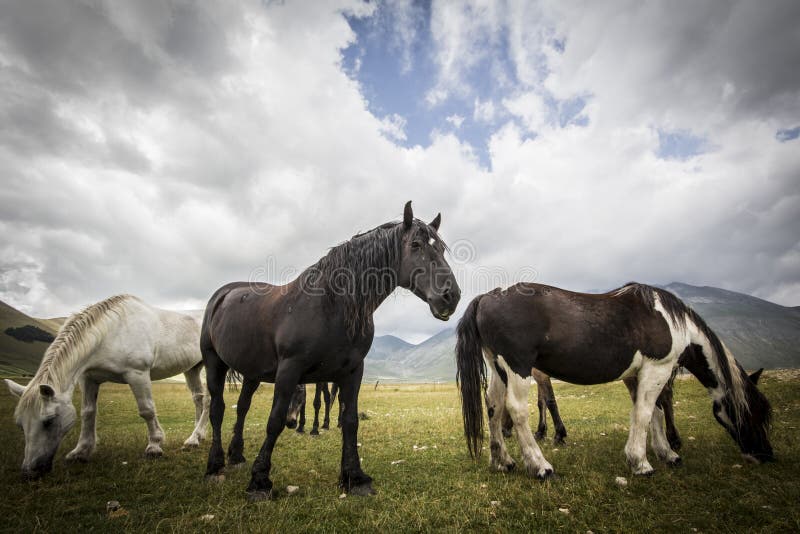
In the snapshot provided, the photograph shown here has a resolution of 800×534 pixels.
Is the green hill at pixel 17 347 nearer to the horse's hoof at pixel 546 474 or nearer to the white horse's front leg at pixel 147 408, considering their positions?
the white horse's front leg at pixel 147 408

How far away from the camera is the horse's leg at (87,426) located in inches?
256

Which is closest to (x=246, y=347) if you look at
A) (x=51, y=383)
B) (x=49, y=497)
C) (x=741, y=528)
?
(x=49, y=497)

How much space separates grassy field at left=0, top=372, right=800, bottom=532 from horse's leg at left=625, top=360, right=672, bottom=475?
0.30m

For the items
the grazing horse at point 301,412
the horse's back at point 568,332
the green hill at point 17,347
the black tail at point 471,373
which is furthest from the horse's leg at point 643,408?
the green hill at point 17,347

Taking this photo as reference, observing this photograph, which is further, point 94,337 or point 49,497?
point 94,337

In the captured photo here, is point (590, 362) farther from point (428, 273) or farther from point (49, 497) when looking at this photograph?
point (49, 497)

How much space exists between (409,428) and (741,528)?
771 centimetres

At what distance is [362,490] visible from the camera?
189 inches

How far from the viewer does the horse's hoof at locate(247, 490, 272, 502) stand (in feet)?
14.7

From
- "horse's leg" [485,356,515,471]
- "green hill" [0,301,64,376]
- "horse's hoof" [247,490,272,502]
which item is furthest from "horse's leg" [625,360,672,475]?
"green hill" [0,301,64,376]

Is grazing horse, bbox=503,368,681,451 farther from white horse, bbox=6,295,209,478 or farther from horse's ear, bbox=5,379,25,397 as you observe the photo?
horse's ear, bbox=5,379,25,397

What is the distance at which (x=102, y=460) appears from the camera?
658 cm

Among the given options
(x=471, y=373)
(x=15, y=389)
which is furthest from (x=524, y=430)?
(x=15, y=389)

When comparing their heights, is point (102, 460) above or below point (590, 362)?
below
